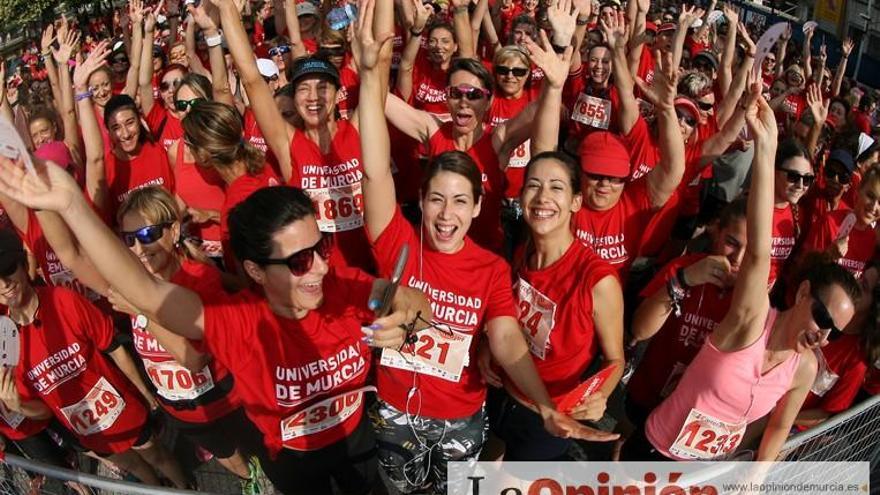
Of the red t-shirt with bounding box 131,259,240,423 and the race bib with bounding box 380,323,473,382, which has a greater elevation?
the race bib with bounding box 380,323,473,382

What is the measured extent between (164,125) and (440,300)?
379 centimetres

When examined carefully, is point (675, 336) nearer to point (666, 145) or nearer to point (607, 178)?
point (607, 178)

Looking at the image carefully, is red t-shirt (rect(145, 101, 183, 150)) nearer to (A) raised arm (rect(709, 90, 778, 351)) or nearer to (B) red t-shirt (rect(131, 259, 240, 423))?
(B) red t-shirt (rect(131, 259, 240, 423))

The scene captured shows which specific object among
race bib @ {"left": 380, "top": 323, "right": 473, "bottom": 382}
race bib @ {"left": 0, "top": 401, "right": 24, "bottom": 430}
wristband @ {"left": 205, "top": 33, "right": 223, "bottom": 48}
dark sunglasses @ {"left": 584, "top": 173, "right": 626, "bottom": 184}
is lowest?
race bib @ {"left": 0, "top": 401, "right": 24, "bottom": 430}

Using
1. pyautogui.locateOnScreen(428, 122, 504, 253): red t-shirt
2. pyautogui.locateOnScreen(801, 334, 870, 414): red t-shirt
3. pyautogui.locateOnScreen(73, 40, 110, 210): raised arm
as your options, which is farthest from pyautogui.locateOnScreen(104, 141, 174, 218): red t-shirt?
pyautogui.locateOnScreen(801, 334, 870, 414): red t-shirt

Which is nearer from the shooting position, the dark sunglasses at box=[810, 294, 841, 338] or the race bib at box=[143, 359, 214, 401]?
the dark sunglasses at box=[810, 294, 841, 338]

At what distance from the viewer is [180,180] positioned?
393cm

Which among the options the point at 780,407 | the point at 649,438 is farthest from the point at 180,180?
the point at 780,407

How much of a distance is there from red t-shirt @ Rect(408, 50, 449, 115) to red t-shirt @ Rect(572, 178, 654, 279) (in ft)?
8.46

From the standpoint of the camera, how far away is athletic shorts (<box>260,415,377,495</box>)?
9.15 ft

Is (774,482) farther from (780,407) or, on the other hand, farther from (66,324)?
(66,324)

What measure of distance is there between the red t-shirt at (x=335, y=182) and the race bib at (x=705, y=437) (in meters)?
1.91

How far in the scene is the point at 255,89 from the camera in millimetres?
3416

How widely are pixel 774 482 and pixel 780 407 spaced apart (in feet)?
1.11
